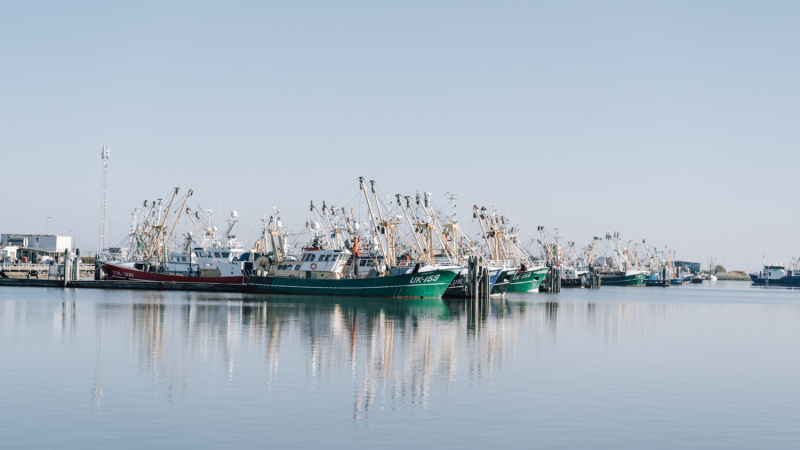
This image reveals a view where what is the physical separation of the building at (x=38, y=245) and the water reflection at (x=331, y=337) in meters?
93.9

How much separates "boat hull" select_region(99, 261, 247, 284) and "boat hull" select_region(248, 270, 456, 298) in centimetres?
1180

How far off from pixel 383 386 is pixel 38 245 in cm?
15239

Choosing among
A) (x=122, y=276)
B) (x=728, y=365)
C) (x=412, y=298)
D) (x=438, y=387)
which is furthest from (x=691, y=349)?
(x=122, y=276)

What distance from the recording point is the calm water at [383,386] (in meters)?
19.7

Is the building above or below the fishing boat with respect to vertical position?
above

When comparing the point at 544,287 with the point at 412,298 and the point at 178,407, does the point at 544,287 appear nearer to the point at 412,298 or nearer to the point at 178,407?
the point at 412,298

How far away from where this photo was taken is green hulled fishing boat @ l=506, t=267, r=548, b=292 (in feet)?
404

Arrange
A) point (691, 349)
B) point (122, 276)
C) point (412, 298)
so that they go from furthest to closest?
point (122, 276) → point (412, 298) → point (691, 349)

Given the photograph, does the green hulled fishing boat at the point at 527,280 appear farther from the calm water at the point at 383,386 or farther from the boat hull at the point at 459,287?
the calm water at the point at 383,386

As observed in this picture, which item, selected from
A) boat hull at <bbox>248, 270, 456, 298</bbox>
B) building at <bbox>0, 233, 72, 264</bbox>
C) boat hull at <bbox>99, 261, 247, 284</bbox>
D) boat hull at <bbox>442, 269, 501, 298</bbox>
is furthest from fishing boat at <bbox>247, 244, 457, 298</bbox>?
building at <bbox>0, 233, 72, 264</bbox>

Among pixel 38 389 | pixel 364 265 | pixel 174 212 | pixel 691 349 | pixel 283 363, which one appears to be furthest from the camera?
pixel 174 212

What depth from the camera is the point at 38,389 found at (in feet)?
81.3

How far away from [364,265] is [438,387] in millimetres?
70346

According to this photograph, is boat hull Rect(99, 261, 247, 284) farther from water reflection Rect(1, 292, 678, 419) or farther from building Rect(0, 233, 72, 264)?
building Rect(0, 233, 72, 264)
